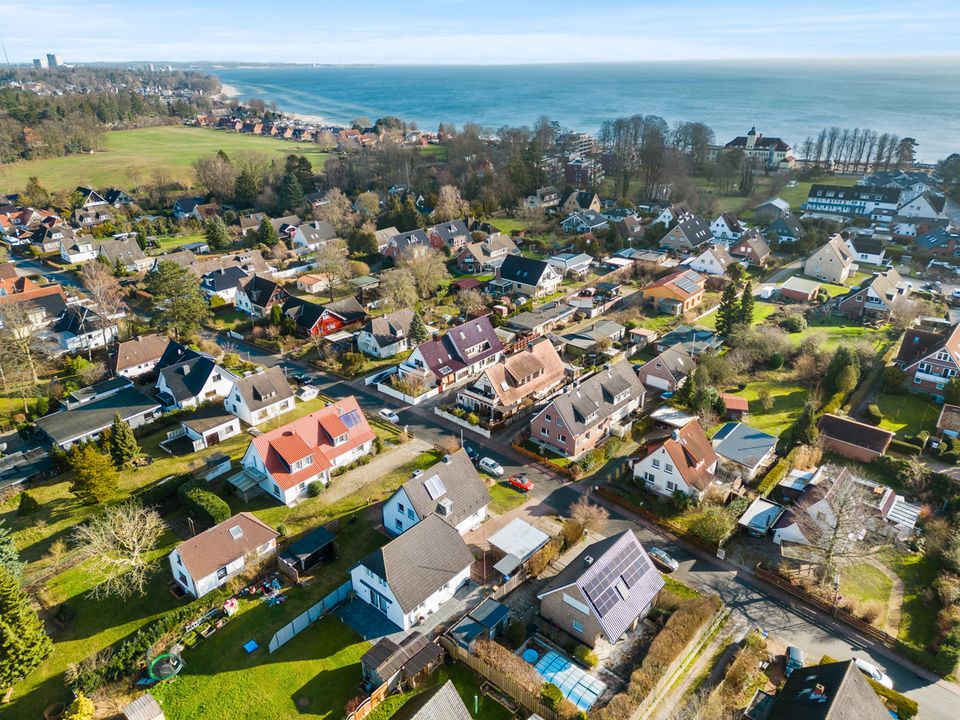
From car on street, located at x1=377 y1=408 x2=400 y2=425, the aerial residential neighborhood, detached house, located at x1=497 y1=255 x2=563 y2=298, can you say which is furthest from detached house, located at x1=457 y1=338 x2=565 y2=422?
detached house, located at x1=497 y1=255 x2=563 y2=298

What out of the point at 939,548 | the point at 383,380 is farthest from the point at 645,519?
the point at 383,380

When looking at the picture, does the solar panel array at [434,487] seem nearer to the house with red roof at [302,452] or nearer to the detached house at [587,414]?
the house with red roof at [302,452]

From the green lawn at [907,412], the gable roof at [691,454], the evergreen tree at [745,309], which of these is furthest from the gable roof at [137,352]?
the green lawn at [907,412]

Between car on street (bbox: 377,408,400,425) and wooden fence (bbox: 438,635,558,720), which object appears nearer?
wooden fence (bbox: 438,635,558,720)

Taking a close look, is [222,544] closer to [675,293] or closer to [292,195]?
[675,293]

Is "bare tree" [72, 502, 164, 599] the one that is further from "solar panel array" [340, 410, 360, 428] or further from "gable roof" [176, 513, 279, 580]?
"solar panel array" [340, 410, 360, 428]

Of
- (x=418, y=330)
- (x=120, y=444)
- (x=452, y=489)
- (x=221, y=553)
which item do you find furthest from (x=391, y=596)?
(x=418, y=330)

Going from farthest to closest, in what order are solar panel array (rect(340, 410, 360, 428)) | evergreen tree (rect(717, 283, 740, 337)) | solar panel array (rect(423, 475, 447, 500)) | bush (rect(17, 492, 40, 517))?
evergreen tree (rect(717, 283, 740, 337)) → solar panel array (rect(340, 410, 360, 428)) → bush (rect(17, 492, 40, 517)) → solar panel array (rect(423, 475, 447, 500))

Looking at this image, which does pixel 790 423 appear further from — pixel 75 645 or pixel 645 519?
pixel 75 645
